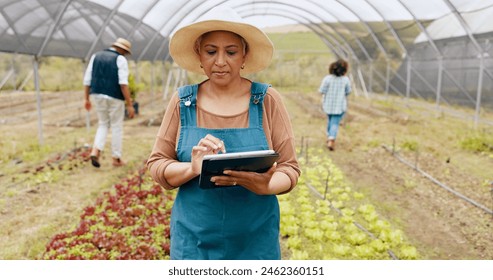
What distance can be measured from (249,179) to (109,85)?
4.47m

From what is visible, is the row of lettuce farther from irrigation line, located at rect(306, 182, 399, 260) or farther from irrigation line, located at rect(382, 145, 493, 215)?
irrigation line, located at rect(382, 145, 493, 215)

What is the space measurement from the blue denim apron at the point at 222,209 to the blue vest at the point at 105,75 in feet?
13.6

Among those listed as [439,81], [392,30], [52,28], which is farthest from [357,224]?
[392,30]

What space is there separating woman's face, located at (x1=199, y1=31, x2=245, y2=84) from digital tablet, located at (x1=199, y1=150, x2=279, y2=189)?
0.34 meters

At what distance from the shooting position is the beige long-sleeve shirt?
145cm

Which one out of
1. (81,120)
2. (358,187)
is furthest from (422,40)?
(81,120)

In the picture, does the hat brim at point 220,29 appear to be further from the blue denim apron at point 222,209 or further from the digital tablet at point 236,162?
the digital tablet at point 236,162

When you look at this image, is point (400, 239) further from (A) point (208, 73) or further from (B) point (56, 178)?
(B) point (56, 178)

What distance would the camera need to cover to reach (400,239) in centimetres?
361

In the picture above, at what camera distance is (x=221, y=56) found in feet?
4.66

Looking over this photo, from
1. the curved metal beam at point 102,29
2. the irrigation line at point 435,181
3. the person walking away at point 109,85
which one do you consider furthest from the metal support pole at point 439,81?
the person walking away at point 109,85

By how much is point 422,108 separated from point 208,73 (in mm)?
12151

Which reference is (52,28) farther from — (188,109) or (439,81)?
(439,81)

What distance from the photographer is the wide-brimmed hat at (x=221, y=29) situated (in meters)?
1.41
